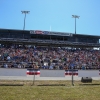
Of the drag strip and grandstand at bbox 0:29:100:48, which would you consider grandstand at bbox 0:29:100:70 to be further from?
the drag strip

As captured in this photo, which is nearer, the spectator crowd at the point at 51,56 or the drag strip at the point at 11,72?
the drag strip at the point at 11,72

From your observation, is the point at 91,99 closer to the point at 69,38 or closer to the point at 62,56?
the point at 62,56

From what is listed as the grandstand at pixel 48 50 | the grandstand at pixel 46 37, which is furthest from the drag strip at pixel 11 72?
the grandstand at pixel 46 37

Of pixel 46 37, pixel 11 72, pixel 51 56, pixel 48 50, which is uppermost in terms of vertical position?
pixel 46 37

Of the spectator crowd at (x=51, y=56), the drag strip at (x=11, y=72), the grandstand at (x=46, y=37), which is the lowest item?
the drag strip at (x=11, y=72)

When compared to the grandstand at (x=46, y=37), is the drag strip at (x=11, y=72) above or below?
below

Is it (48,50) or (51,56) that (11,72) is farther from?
(48,50)

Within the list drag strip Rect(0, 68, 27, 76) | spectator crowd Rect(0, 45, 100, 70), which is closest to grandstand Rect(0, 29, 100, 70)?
spectator crowd Rect(0, 45, 100, 70)

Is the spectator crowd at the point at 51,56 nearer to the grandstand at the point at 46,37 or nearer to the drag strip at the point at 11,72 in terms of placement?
the grandstand at the point at 46,37

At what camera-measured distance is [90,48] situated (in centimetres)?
4384

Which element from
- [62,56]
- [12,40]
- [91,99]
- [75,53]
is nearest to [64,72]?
[91,99]

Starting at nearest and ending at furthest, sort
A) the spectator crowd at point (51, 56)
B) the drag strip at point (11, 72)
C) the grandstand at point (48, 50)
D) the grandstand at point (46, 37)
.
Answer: the drag strip at point (11, 72)
the grandstand at point (48, 50)
the spectator crowd at point (51, 56)
the grandstand at point (46, 37)

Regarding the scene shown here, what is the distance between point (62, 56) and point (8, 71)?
1880cm

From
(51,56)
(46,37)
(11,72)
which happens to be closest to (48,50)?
(51,56)
